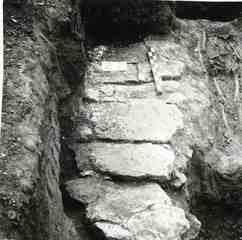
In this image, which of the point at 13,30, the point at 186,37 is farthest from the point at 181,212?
the point at 186,37

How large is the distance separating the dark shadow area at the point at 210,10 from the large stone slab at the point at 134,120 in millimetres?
1160

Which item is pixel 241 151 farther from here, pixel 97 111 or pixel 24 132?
pixel 24 132

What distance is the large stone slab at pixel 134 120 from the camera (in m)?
2.85

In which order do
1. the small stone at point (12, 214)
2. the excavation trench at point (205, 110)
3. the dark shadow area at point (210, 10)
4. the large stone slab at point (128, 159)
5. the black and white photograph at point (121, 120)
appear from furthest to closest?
the dark shadow area at point (210, 10) < the excavation trench at point (205, 110) < the large stone slab at point (128, 159) < the black and white photograph at point (121, 120) < the small stone at point (12, 214)

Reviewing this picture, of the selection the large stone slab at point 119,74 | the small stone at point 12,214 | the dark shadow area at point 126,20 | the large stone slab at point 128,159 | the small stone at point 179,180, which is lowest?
the small stone at point 179,180

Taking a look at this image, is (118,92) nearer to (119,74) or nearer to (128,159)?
(119,74)

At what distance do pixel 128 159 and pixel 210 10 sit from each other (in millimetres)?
1786

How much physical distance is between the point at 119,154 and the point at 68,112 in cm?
36

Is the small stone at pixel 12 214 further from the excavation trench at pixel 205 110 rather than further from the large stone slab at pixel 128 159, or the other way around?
the large stone slab at pixel 128 159

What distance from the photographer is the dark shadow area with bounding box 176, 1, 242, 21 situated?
13.0 ft

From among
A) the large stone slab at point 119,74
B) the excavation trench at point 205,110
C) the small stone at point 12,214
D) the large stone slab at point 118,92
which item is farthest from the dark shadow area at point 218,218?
the small stone at point 12,214

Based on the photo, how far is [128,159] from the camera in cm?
268

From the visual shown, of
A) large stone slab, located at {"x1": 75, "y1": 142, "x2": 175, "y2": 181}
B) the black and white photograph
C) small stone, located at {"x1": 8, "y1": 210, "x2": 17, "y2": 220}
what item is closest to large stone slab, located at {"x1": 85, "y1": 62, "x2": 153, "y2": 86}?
the black and white photograph

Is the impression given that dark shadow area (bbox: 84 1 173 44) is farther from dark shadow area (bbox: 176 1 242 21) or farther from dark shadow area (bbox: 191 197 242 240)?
dark shadow area (bbox: 191 197 242 240)
